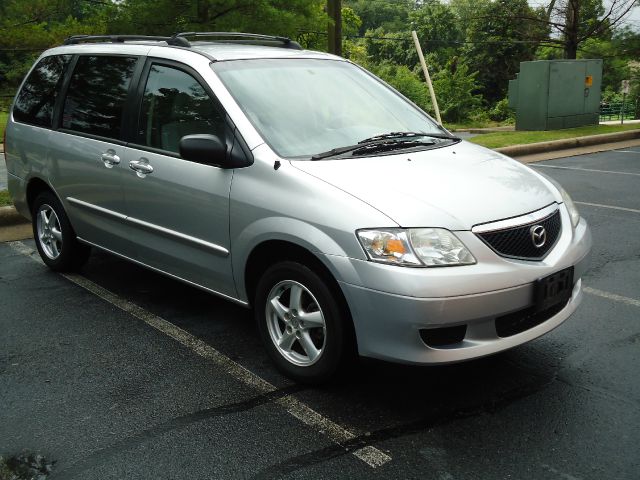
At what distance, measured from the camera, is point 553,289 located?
347cm

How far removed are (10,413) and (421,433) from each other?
2003mm

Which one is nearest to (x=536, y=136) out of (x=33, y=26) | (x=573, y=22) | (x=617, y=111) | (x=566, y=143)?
(x=566, y=143)

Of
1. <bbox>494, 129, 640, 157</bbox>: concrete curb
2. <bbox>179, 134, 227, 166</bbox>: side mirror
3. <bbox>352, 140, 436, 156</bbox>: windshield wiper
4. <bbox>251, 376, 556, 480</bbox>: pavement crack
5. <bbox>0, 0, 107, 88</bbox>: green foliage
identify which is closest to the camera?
<bbox>251, 376, 556, 480</bbox>: pavement crack

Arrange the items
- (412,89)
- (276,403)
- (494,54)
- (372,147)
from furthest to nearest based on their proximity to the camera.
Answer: (494,54) < (412,89) < (372,147) < (276,403)

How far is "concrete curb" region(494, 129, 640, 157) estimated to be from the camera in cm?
1316

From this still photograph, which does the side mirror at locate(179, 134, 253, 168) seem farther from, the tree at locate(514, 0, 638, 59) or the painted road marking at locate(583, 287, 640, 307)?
the tree at locate(514, 0, 638, 59)

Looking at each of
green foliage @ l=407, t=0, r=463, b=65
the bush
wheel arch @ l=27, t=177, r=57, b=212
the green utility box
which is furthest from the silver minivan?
green foliage @ l=407, t=0, r=463, b=65

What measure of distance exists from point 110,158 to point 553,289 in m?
2.96

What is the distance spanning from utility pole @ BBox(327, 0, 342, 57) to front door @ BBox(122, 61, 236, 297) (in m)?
14.7

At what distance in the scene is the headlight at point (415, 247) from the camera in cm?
321

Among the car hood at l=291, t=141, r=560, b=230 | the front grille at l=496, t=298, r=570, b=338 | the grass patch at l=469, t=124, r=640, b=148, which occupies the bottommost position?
the grass patch at l=469, t=124, r=640, b=148

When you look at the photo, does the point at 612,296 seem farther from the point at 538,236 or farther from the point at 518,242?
the point at 518,242

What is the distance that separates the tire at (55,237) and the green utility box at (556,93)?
537 inches

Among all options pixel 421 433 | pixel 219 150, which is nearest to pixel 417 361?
pixel 421 433
